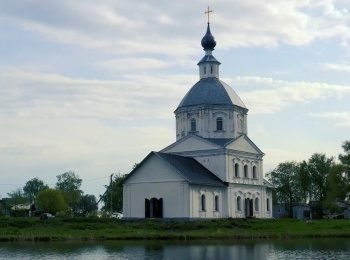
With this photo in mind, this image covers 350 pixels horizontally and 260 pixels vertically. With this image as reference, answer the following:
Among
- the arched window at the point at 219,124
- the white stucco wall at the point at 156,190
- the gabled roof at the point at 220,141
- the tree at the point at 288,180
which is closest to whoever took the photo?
the white stucco wall at the point at 156,190

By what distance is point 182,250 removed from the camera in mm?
32438

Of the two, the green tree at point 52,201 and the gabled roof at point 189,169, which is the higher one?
the gabled roof at point 189,169

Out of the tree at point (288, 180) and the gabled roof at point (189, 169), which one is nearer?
the gabled roof at point (189, 169)

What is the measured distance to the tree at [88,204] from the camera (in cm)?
9769

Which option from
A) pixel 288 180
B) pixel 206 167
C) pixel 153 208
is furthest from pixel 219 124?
pixel 288 180

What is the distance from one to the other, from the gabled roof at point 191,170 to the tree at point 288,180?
39963mm

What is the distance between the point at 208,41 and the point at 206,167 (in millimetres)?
14684

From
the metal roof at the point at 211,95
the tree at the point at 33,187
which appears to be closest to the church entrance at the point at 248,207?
the metal roof at the point at 211,95

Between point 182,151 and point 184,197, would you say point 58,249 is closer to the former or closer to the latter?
point 184,197

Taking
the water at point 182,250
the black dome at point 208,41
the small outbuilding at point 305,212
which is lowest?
the water at point 182,250

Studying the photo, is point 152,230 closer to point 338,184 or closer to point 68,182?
point 338,184

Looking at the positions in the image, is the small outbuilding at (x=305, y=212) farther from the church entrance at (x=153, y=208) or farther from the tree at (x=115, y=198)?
the church entrance at (x=153, y=208)

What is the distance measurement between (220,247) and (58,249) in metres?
8.97

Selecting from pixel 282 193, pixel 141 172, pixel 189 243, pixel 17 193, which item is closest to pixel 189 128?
pixel 141 172
